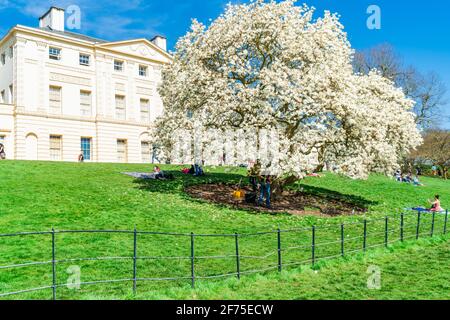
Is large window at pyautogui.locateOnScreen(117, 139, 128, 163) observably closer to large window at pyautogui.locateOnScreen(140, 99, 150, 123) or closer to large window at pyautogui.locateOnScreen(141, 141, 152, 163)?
large window at pyautogui.locateOnScreen(141, 141, 152, 163)

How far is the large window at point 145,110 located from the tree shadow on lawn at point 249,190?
2135cm

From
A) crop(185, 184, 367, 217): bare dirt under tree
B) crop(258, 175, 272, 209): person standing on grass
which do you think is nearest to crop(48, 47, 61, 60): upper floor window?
crop(185, 184, 367, 217): bare dirt under tree

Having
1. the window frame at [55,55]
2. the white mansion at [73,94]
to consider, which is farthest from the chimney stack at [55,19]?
the window frame at [55,55]

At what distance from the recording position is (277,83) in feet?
73.2

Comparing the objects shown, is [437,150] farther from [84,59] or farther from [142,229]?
[142,229]

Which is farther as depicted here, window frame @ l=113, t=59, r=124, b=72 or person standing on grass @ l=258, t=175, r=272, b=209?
window frame @ l=113, t=59, r=124, b=72

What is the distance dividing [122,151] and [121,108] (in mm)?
5264

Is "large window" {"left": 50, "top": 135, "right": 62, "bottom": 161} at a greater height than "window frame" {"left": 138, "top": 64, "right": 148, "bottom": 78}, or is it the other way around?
"window frame" {"left": 138, "top": 64, "right": 148, "bottom": 78}

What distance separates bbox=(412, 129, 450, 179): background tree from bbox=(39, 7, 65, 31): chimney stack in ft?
176

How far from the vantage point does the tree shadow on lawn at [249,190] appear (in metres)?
24.2

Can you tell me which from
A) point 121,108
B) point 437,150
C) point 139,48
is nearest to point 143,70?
point 139,48

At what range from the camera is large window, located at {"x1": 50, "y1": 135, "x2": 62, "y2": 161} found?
45.2 m

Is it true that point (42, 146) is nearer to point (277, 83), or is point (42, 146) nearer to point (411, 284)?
point (277, 83)
